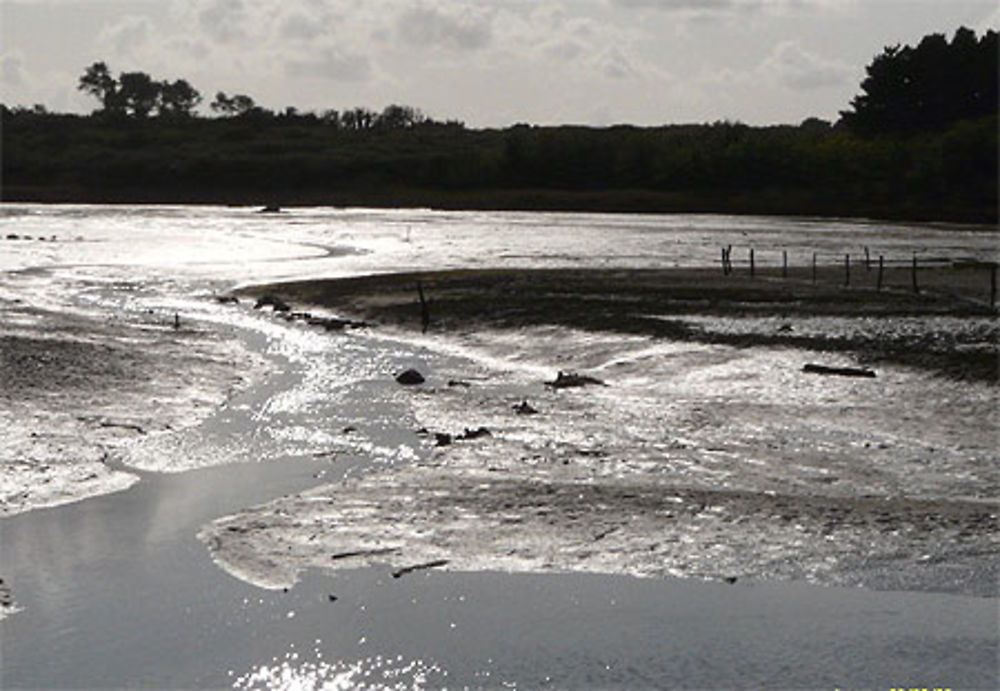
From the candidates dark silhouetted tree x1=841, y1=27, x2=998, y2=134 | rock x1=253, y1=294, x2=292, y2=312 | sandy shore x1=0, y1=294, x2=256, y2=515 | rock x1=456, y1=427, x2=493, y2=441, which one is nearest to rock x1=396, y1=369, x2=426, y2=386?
sandy shore x1=0, y1=294, x2=256, y2=515

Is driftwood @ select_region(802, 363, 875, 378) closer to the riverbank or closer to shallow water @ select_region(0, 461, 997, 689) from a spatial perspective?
shallow water @ select_region(0, 461, 997, 689)

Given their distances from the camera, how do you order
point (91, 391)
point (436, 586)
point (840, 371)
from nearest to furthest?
point (436, 586) → point (91, 391) → point (840, 371)

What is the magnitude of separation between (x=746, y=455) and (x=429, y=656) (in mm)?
8945

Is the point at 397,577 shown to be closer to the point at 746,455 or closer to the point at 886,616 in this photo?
the point at 886,616

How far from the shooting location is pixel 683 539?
604 inches

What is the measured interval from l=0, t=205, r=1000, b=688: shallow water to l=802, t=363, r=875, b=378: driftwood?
1.89ft

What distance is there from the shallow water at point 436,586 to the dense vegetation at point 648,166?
7139 centimetres

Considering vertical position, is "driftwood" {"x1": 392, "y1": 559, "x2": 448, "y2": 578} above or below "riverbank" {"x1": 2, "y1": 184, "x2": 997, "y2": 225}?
below

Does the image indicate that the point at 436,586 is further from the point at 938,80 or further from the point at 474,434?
the point at 938,80

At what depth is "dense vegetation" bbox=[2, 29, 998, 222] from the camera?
10462 cm

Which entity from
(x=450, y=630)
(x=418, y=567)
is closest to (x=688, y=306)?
(x=418, y=567)

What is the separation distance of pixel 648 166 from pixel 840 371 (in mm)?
97416

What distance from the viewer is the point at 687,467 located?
62.2 feet

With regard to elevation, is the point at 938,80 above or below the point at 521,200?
above
